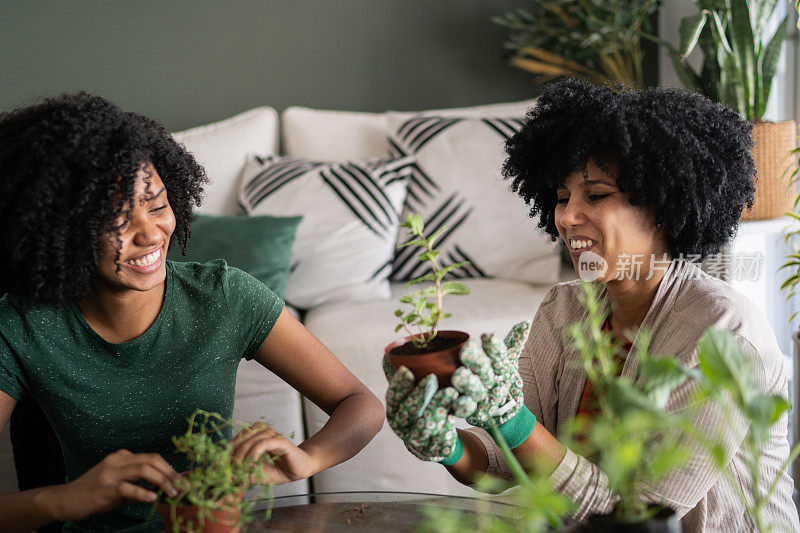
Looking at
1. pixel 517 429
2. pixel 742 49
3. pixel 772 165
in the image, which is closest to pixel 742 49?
pixel 742 49

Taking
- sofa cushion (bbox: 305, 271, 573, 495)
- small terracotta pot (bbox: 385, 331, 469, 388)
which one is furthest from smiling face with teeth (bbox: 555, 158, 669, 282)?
sofa cushion (bbox: 305, 271, 573, 495)

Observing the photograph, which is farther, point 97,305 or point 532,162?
point 532,162

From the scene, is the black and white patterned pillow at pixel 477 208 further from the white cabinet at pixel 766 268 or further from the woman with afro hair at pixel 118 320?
the woman with afro hair at pixel 118 320

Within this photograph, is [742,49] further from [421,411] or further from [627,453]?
[627,453]

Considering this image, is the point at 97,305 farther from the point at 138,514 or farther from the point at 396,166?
the point at 396,166

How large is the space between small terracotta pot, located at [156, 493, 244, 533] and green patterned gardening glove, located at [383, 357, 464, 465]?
21 cm

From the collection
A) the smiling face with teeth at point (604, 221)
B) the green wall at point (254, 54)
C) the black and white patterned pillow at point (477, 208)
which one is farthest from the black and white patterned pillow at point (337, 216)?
the smiling face with teeth at point (604, 221)

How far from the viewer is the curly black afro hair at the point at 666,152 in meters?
1.23

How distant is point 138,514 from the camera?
50.8 inches

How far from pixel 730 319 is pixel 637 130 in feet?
1.10

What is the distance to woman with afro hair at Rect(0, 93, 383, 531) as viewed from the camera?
116 cm

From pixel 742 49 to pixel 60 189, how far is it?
1.96 m

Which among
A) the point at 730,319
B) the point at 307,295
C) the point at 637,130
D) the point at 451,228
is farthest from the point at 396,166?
the point at 730,319

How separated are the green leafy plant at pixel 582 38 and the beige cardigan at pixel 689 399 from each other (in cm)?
164
